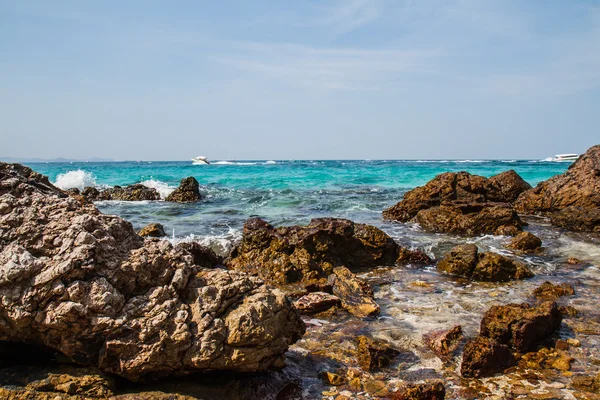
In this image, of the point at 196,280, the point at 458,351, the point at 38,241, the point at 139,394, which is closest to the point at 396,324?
the point at 458,351

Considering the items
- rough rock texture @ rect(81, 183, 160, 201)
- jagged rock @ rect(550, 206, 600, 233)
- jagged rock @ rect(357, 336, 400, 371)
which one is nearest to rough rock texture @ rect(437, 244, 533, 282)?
jagged rock @ rect(357, 336, 400, 371)

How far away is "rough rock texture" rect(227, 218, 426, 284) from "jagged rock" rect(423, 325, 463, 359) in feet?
10.9

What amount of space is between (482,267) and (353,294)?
3042mm

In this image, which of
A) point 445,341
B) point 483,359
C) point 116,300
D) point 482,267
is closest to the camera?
point 116,300

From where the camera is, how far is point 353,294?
6664mm

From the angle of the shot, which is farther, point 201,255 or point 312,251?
point 312,251

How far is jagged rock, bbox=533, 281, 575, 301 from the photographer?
693 cm

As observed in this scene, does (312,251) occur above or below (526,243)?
above

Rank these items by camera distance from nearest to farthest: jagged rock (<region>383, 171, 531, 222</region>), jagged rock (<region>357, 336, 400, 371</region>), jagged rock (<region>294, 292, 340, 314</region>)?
jagged rock (<region>357, 336, 400, 371</region>)
jagged rock (<region>294, 292, 340, 314</region>)
jagged rock (<region>383, 171, 531, 222</region>)

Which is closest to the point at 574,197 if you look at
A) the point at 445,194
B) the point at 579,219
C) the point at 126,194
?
the point at 579,219

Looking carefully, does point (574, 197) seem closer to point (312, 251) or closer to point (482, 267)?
point (482, 267)

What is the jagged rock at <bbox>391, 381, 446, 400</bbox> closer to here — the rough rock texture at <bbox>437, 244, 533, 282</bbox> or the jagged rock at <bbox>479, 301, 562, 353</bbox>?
the jagged rock at <bbox>479, 301, 562, 353</bbox>

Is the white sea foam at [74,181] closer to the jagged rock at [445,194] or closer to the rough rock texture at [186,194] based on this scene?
the rough rock texture at [186,194]

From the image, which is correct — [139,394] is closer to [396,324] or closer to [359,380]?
[359,380]
